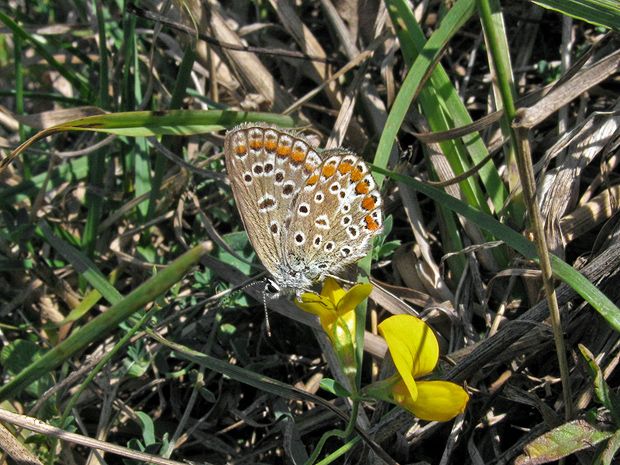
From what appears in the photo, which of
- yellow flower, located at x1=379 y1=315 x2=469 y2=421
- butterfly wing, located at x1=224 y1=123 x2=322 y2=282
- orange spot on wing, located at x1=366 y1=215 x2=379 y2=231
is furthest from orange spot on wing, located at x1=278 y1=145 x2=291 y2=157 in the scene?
yellow flower, located at x1=379 y1=315 x2=469 y2=421

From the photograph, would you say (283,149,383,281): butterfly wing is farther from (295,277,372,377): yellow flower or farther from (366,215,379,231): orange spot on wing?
(295,277,372,377): yellow flower

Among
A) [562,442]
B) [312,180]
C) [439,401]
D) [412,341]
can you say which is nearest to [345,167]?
[312,180]

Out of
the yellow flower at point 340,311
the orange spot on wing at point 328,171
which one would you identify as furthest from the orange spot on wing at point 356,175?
the yellow flower at point 340,311

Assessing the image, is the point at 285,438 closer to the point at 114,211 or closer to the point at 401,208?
the point at 401,208

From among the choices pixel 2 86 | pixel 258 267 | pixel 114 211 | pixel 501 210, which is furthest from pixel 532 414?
pixel 2 86

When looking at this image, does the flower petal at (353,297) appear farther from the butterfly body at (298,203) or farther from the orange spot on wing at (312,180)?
the orange spot on wing at (312,180)

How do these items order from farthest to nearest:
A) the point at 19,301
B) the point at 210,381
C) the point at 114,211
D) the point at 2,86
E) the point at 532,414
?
the point at 2,86
the point at 114,211
the point at 19,301
the point at 210,381
the point at 532,414
